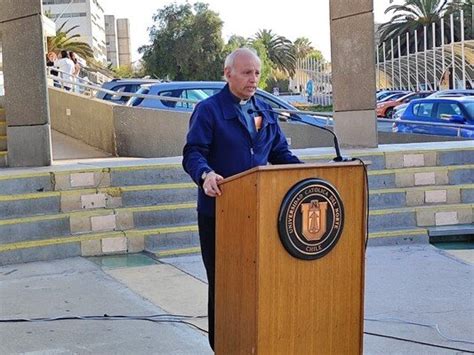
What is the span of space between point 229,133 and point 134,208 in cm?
467

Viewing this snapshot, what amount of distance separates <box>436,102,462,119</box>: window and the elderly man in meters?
14.1

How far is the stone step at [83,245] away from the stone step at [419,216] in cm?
225

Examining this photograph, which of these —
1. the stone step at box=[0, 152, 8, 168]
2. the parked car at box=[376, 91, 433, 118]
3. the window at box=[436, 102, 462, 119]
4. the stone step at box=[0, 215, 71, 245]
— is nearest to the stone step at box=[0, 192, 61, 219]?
the stone step at box=[0, 215, 71, 245]

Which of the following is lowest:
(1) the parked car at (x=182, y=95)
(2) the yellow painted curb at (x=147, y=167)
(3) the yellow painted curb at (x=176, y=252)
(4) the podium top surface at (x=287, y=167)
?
(3) the yellow painted curb at (x=176, y=252)

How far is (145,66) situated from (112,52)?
114 meters

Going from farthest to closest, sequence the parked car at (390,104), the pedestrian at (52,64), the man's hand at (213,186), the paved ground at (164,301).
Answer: the parked car at (390,104), the pedestrian at (52,64), the paved ground at (164,301), the man's hand at (213,186)

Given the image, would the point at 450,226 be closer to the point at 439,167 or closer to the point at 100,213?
the point at 439,167

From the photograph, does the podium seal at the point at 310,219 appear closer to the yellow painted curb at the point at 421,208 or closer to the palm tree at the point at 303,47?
the yellow painted curb at the point at 421,208

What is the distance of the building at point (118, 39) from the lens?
534 feet

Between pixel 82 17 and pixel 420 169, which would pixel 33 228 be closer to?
pixel 420 169

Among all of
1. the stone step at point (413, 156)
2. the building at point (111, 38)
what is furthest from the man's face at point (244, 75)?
the building at point (111, 38)

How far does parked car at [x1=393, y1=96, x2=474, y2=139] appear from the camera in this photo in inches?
659

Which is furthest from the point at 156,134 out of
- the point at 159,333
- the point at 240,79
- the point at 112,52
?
the point at 112,52

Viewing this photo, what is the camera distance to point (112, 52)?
538ft
